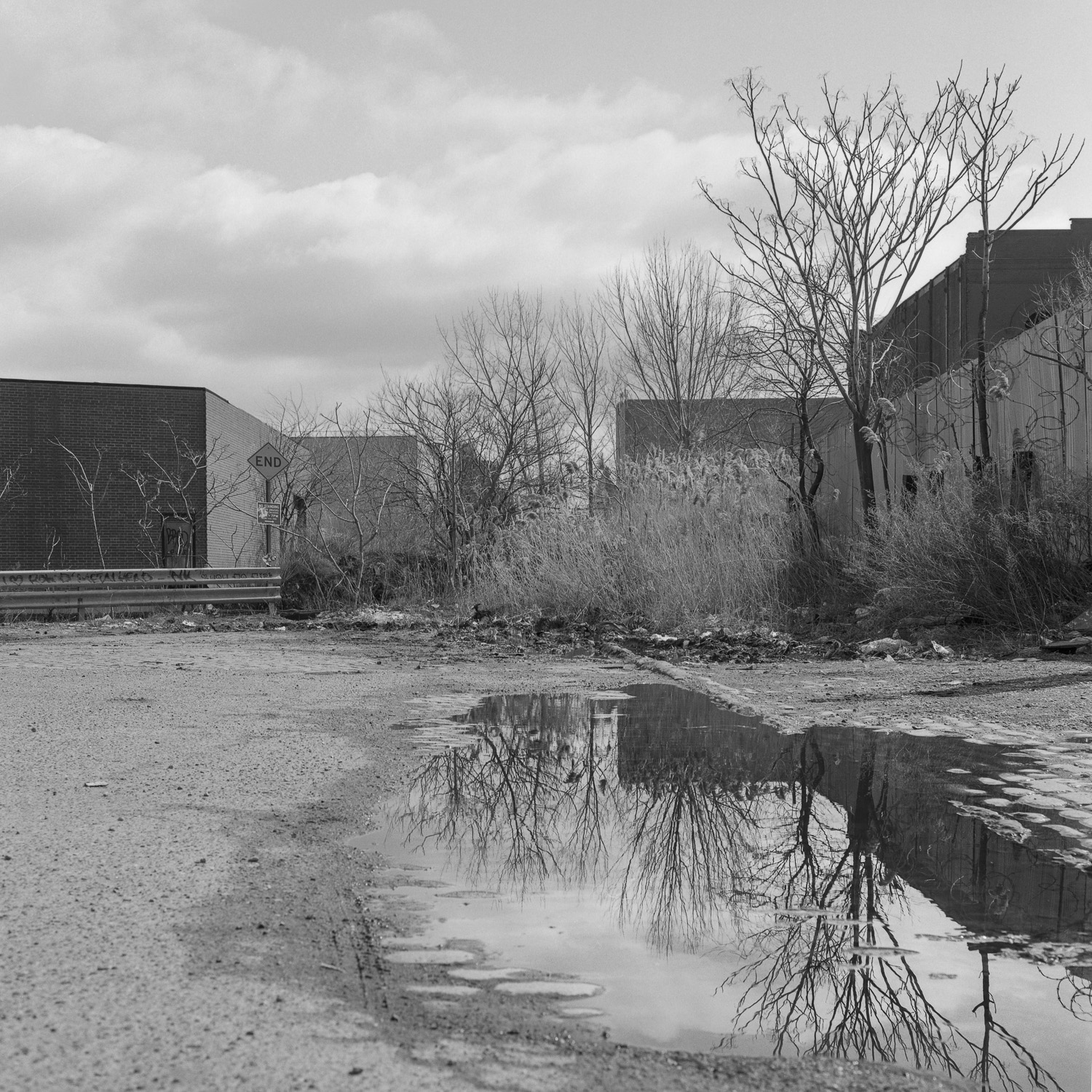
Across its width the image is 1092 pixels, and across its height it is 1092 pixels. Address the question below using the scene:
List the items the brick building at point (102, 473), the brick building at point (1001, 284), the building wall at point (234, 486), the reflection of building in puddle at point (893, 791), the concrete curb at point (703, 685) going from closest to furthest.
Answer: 1. the reflection of building in puddle at point (893, 791)
2. the concrete curb at point (703, 685)
3. the brick building at point (1001, 284)
4. the brick building at point (102, 473)
5. the building wall at point (234, 486)

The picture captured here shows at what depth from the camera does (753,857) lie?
12.7 ft

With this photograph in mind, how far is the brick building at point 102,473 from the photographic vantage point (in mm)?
29344

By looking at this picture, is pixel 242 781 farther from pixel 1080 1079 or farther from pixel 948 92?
pixel 948 92

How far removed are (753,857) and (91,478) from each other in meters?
28.7

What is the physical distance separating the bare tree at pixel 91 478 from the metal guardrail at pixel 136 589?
9391 mm

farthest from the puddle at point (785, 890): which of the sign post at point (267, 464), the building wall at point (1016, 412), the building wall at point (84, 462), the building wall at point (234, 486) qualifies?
the building wall at point (84, 462)

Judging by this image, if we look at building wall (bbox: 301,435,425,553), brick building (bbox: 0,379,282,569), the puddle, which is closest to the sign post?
building wall (bbox: 301,435,425,553)

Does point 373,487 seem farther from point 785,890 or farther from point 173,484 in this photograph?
point 785,890

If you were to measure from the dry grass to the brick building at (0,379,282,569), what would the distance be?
14959 millimetres

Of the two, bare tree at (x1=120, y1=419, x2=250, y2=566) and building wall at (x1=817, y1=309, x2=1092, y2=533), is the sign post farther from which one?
building wall at (x1=817, y1=309, x2=1092, y2=533)

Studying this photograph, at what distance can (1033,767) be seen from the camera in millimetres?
5238

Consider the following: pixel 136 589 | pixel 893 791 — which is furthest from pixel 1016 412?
pixel 136 589

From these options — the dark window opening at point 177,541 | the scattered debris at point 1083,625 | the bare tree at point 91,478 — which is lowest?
the scattered debris at point 1083,625

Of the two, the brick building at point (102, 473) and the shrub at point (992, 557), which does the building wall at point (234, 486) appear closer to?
the brick building at point (102, 473)
